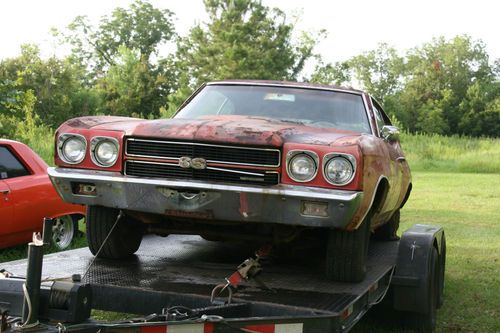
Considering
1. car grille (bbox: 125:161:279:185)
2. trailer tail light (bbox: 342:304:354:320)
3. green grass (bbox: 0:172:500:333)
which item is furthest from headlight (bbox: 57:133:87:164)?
trailer tail light (bbox: 342:304:354:320)

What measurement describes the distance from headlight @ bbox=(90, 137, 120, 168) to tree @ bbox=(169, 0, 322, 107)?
39.6 m

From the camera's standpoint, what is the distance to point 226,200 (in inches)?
159

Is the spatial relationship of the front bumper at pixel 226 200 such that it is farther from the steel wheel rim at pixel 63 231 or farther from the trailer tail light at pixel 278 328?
the steel wheel rim at pixel 63 231

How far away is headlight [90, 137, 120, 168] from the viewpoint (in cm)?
432

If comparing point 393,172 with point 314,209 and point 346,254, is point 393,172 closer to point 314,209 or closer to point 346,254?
point 346,254

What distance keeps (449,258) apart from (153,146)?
5227 millimetres

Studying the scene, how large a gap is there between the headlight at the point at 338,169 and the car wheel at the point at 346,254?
487 mm

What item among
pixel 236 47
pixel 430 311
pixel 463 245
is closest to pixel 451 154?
pixel 236 47

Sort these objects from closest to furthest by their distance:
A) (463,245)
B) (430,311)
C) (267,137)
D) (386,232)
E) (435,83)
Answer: (267,137) → (430,311) → (386,232) → (463,245) → (435,83)

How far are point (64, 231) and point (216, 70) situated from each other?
4030 centimetres

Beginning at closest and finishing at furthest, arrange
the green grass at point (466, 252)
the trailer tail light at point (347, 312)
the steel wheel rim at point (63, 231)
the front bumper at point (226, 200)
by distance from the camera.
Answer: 1. the trailer tail light at point (347, 312)
2. the front bumper at point (226, 200)
3. the green grass at point (466, 252)
4. the steel wheel rim at point (63, 231)

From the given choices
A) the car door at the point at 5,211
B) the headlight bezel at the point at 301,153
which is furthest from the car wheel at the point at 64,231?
the headlight bezel at the point at 301,153

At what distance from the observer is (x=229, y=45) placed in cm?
4691

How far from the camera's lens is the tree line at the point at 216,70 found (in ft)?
139
